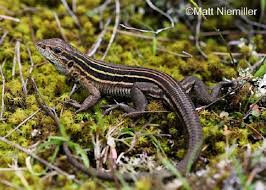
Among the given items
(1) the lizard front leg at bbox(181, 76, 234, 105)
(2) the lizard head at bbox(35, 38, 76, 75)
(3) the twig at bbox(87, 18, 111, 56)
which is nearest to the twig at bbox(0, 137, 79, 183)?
(2) the lizard head at bbox(35, 38, 76, 75)

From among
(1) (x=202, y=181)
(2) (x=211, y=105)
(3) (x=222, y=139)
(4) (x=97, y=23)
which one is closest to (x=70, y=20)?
(4) (x=97, y=23)

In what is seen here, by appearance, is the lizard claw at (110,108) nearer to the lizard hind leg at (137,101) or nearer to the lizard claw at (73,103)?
the lizard hind leg at (137,101)

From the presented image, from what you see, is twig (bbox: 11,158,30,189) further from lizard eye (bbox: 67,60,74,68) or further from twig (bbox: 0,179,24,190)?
lizard eye (bbox: 67,60,74,68)

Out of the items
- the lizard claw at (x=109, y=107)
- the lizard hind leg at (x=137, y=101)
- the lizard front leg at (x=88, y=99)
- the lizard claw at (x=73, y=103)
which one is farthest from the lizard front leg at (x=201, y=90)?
the lizard claw at (x=73, y=103)

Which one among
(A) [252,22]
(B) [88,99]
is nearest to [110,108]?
(B) [88,99]

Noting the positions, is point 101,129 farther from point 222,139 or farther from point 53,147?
point 222,139
